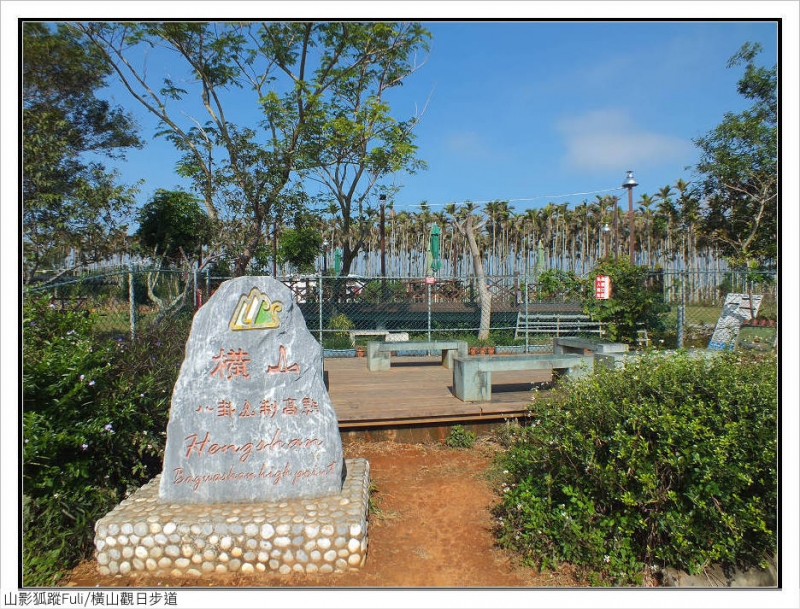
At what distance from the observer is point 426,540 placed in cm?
324

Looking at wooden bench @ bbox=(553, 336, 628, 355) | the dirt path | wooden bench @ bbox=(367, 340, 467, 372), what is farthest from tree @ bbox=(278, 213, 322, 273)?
the dirt path

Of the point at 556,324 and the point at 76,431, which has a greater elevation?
the point at 556,324

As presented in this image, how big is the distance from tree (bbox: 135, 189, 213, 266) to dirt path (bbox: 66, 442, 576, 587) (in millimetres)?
9038

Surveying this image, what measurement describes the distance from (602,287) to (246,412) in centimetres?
885

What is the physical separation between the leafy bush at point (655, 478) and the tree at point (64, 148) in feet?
22.6

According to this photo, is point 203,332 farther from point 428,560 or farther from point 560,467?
point 560,467

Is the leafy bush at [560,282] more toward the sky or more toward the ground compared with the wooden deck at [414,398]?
more toward the sky

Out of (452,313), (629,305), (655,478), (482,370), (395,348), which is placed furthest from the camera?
(452,313)

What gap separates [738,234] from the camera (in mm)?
12258

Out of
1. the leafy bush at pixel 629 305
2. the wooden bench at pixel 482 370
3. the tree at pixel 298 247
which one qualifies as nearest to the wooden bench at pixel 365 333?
the leafy bush at pixel 629 305

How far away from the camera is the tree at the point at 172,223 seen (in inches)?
454

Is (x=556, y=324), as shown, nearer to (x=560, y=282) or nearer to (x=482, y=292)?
(x=560, y=282)

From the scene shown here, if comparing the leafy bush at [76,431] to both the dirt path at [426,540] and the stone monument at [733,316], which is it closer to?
the dirt path at [426,540]

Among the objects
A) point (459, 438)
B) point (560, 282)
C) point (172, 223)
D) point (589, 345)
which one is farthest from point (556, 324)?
point (172, 223)
